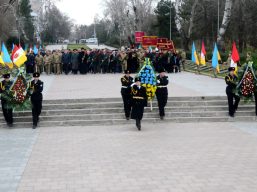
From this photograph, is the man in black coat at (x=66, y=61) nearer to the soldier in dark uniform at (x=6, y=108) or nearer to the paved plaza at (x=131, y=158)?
the soldier in dark uniform at (x=6, y=108)

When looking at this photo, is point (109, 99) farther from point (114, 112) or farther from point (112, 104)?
point (114, 112)

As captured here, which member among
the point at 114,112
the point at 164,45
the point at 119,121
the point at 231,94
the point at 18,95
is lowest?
the point at 119,121

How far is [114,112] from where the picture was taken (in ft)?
49.3

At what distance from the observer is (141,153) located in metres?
10.4

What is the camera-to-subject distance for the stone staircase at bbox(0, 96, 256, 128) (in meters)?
14.4

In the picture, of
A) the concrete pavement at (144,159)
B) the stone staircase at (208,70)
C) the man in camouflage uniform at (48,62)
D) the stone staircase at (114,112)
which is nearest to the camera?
the concrete pavement at (144,159)

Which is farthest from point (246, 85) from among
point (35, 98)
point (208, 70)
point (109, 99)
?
point (208, 70)

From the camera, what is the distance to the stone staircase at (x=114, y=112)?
47.1ft

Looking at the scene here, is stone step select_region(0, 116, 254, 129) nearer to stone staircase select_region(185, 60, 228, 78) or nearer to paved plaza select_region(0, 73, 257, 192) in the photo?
paved plaza select_region(0, 73, 257, 192)

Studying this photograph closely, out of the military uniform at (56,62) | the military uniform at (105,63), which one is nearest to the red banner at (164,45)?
the military uniform at (105,63)

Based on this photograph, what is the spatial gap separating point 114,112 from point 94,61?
537 inches

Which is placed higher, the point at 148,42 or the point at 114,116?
the point at 148,42

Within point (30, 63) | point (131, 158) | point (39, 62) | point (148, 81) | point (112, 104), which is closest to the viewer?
point (131, 158)

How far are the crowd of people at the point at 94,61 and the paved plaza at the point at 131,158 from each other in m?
13.7
